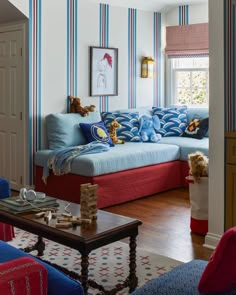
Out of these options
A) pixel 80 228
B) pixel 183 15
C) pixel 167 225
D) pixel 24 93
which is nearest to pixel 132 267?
pixel 80 228

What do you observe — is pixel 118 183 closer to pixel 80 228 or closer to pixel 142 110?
pixel 142 110

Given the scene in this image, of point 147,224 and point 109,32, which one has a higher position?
point 109,32

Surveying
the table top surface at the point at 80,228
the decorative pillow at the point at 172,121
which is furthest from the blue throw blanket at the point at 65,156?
the table top surface at the point at 80,228

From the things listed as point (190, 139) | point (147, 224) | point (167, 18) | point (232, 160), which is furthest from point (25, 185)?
point (167, 18)

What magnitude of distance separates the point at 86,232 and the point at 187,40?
506 cm

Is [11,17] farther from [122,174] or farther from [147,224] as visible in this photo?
[147,224]

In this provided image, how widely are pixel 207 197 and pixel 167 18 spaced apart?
4.05 m

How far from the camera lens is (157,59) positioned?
7324 millimetres

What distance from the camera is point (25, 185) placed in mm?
5785

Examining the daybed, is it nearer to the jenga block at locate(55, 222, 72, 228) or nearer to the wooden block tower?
the wooden block tower

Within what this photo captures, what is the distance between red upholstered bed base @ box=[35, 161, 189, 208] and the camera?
16.8 feet

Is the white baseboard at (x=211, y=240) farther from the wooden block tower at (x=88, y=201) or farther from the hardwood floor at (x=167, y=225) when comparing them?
the wooden block tower at (x=88, y=201)

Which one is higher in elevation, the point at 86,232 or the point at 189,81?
the point at 189,81

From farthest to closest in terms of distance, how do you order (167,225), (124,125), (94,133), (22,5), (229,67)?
(124,125) → (94,133) → (22,5) → (167,225) → (229,67)
